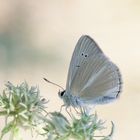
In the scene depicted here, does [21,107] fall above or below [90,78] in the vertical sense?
below

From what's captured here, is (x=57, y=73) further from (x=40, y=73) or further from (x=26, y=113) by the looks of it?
(x=26, y=113)

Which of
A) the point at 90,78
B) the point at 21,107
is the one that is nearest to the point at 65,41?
the point at 90,78

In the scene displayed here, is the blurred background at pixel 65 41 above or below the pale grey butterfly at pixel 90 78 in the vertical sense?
above

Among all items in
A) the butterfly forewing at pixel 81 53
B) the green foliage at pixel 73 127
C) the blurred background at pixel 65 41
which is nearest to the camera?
the green foliage at pixel 73 127

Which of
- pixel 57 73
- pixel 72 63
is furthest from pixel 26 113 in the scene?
pixel 57 73

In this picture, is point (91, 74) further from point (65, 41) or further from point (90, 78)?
point (65, 41)

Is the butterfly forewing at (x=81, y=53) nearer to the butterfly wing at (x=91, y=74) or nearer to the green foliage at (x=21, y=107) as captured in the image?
the butterfly wing at (x=91, y=74)

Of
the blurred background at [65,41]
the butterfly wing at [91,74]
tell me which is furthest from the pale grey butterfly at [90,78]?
the blurred background at [65,41]
